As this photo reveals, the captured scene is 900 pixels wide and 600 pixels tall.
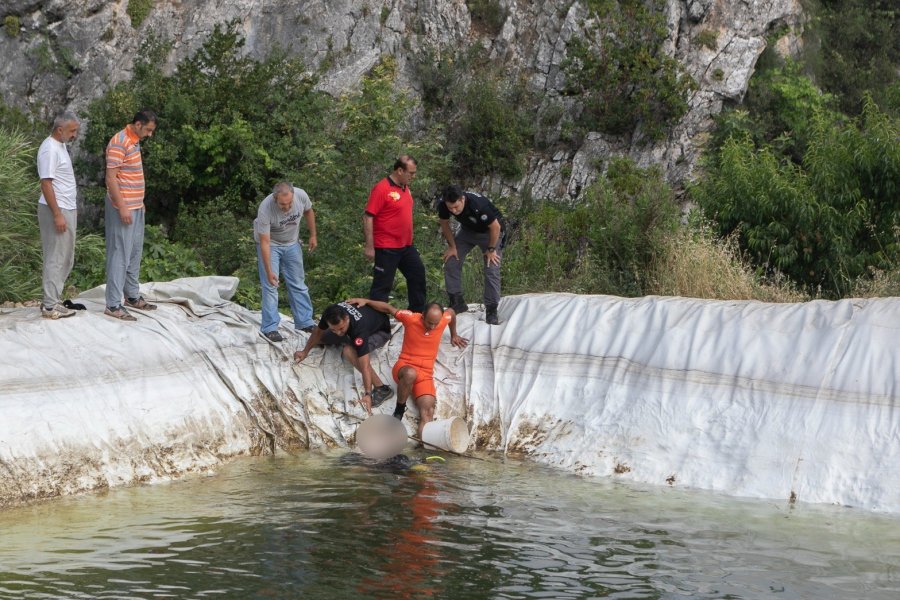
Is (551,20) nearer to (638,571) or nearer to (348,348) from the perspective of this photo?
(348,348)

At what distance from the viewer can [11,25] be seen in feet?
67.1

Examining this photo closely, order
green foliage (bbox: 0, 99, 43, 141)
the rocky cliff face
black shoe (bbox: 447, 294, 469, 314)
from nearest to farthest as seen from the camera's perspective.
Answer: black shoe (bbox: 447, 294, 469, 314)
green foliage (bbox: 0, 99, 43, 141)
the rocky cliff face

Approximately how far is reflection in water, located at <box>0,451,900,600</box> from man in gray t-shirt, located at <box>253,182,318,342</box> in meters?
1.75

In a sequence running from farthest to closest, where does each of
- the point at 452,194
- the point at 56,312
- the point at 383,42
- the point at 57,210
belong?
the point at 383,42 → the point at 452,194 → the point at 56,312 → the point at 57,210

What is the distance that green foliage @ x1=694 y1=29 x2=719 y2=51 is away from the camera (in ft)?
66.8

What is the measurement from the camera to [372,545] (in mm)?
6469

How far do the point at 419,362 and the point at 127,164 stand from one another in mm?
2969

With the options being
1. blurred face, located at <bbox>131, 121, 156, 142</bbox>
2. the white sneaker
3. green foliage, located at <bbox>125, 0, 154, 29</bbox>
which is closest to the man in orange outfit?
blurred face, located at <bbox>131, 121, 156, 142</bbox>

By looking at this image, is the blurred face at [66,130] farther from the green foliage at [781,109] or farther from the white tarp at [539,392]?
the green foliage at [781,109]

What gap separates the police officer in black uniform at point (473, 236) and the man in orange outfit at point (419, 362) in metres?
0.63

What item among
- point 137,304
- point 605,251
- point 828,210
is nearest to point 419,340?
point 137,304

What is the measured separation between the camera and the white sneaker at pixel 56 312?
8.15 meters

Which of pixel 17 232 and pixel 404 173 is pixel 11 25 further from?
pixel 404 173

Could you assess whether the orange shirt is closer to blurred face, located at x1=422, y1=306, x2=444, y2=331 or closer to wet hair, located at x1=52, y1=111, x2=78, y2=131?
blurred face, located at x1=422, y1=306, x2=444, y2=331
